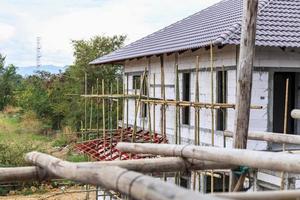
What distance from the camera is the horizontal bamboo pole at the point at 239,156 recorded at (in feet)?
9.98

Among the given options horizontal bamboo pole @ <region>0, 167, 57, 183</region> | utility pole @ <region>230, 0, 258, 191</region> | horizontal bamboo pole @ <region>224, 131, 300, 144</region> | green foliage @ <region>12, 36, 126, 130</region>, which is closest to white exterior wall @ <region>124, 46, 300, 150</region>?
Result: utility pole @ <region>230, 0, 258, 191</region>

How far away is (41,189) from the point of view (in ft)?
59.9

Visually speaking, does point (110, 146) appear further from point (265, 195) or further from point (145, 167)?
point (265, 195)

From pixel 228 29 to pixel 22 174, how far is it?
7968mm

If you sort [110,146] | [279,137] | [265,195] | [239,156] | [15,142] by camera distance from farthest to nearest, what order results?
[15,142]
[110,146]
[279,137]
[239,156]
[265,195]

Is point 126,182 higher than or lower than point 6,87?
lower

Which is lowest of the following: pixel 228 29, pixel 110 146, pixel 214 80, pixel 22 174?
pixel 110 146

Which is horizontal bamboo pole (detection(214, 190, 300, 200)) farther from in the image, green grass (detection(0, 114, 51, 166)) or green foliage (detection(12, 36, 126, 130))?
green foliage (detection(12, 36, 126, 130))

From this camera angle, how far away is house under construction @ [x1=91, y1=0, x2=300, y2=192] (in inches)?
415

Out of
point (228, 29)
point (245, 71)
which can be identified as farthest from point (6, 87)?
point (245, 71)

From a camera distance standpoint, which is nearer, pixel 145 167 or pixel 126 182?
pixel 126 182

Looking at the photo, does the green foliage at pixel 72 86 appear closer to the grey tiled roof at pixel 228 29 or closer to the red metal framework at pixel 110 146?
the red metal framework at pixel 110 146

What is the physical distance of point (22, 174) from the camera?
3514 millimetres

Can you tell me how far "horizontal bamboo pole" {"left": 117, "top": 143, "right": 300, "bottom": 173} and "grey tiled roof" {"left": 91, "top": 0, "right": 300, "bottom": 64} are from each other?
6655mm
